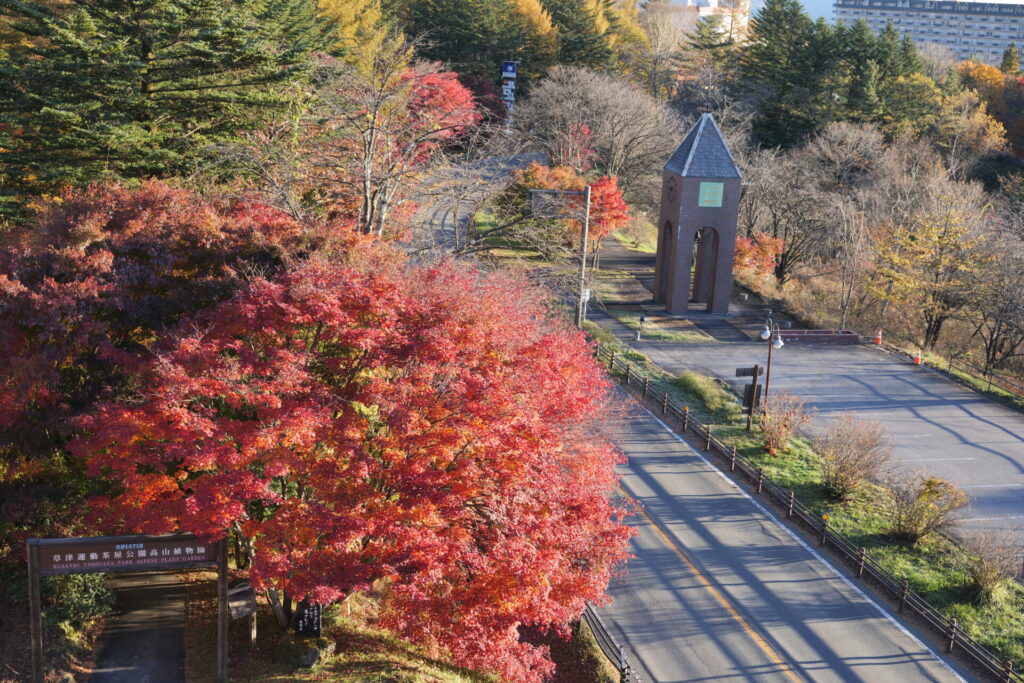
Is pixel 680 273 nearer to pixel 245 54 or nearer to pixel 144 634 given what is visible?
pixel 245 54

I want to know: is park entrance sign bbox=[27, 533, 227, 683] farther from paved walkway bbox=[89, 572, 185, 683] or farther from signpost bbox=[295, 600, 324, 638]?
signpost bbox=[295, 600, 324, 638]

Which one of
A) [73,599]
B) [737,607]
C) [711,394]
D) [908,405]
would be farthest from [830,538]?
[73,599]

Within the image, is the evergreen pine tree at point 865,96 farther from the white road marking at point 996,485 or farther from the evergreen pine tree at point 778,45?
the white road marking at point 996,485

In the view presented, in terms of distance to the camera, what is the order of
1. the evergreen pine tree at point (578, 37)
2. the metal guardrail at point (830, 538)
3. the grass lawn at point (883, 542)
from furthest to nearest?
the evergreen pine tree at point (578, 37)
the grass lawn at point (883, 542)
the metal guardrail at point (830, 538)

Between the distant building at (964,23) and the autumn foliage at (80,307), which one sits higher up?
the distant building at (964,23)

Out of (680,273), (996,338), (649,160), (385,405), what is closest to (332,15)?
(649,160)

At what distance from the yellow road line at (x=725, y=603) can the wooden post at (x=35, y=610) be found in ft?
39.6

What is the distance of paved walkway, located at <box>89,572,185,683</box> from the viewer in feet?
47.0

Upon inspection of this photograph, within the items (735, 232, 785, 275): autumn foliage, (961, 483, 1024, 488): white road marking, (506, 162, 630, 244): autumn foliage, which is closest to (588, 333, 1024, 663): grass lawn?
(961, 483, 1024, 488): white road marking

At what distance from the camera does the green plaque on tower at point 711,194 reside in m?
37.6

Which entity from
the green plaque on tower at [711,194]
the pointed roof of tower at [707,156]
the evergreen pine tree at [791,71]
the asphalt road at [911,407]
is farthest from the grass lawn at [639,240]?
the asphalt road at [911,407]

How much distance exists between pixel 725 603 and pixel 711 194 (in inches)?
943

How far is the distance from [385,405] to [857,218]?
126 feet

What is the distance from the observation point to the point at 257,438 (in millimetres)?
12039
